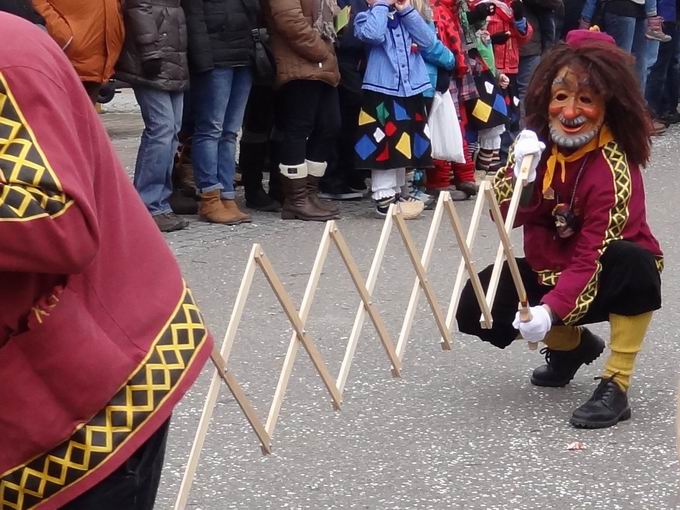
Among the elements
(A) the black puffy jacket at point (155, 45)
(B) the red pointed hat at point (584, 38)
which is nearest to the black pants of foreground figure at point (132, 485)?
(B) the red pointed hat at point (584, 38)

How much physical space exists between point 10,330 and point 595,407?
2534 millimetres

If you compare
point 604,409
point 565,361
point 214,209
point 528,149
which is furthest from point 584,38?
point 214,209

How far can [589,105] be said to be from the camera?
12.6 feet

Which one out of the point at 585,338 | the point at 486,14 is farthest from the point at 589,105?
the point at 486,14

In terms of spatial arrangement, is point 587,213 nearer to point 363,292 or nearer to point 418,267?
point 418,267

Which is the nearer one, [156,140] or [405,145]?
[156,140]

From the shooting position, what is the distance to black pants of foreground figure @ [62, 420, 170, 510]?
5.90 feet

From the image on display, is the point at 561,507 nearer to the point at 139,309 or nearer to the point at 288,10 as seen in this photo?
the point at 139,309

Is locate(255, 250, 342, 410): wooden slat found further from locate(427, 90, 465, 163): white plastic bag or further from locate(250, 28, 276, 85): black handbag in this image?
locate(427, 90, 465, 163): white plastic bag

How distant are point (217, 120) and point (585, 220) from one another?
9.67 feet

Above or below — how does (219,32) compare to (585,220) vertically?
below

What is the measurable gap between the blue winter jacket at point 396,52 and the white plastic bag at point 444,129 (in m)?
0.22

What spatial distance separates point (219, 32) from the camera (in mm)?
6211

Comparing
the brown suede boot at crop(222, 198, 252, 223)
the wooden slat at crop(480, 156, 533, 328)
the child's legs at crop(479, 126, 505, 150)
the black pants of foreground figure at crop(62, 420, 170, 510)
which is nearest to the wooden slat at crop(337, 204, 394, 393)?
the wooden slat at crop(480, 156, 533, 328)
